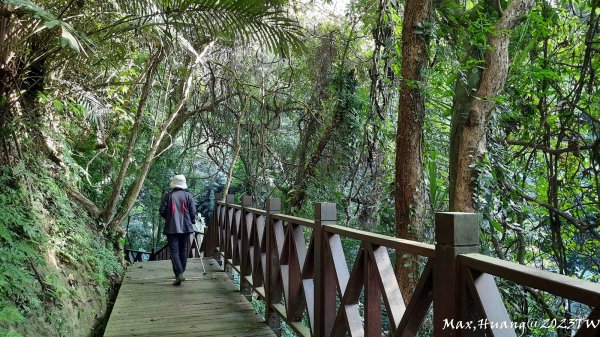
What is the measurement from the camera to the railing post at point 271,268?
3.93 meters

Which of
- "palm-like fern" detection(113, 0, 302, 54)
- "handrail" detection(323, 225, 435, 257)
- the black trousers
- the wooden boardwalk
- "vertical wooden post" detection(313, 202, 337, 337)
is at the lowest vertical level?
the wooden boardwalk

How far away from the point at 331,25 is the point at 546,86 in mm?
4160

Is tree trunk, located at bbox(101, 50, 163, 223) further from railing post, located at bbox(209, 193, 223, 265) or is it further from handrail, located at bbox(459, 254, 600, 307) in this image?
handrail, located at bbox(459, 254, 600, 307)

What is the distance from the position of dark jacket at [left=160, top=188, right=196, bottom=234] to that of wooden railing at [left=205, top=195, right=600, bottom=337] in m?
1.39

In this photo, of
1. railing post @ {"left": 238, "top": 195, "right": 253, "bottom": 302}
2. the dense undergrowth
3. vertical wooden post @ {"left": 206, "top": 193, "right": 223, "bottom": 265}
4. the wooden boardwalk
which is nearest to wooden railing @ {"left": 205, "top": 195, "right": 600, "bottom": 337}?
the wooden boardwalk

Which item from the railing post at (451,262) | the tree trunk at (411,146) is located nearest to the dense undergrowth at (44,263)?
the railing post at (451,262)

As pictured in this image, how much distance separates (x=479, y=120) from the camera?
4.09m

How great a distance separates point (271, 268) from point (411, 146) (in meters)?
1.59

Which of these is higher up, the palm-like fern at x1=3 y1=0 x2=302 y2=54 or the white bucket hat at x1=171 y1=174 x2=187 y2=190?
the palm-like fern at x1=3 y1=0 x2=302 y2=54

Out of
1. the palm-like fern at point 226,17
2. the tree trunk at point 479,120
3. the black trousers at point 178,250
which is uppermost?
the palm-like fern at point 226,17

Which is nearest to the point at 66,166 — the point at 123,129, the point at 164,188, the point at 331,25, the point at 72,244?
the point at 72,244

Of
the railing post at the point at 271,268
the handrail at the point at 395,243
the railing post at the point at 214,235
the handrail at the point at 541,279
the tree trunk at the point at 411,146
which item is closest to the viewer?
the handrail at the point at 541,279

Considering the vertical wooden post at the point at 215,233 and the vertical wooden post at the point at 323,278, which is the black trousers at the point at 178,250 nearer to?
the vertical wooden post at the point at 215,233

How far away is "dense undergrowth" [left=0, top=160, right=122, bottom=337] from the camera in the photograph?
10.1 feet
